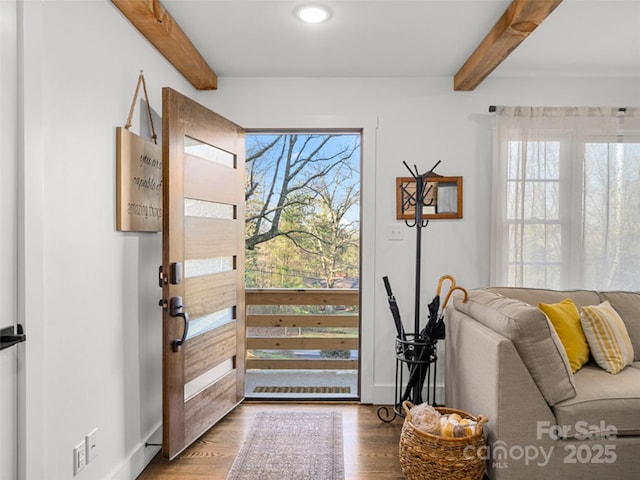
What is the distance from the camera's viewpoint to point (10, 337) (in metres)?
1.33

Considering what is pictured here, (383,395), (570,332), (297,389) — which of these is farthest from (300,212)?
(570,332)

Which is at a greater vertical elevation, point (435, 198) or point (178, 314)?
point (435, 198)

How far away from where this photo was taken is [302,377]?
4176 mm

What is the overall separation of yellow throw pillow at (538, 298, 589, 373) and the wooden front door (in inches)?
79.5

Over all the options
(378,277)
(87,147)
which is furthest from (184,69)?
(378,277)

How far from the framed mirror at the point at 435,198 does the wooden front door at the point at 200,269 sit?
3.94 ft

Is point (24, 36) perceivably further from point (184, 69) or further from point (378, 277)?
point (378, 277)

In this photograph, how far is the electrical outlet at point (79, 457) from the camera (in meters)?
1.71

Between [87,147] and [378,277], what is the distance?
213cm

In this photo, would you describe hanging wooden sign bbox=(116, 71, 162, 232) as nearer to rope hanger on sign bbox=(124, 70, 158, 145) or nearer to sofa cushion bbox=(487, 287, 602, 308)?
rope hanger on sign bbox=(124, 70, 158, 145)

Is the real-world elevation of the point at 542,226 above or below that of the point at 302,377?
above

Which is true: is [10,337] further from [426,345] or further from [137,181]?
[426,345]

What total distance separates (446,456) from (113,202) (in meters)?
1.96

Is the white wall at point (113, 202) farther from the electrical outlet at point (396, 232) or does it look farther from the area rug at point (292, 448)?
the area rug at point (292, 448)
